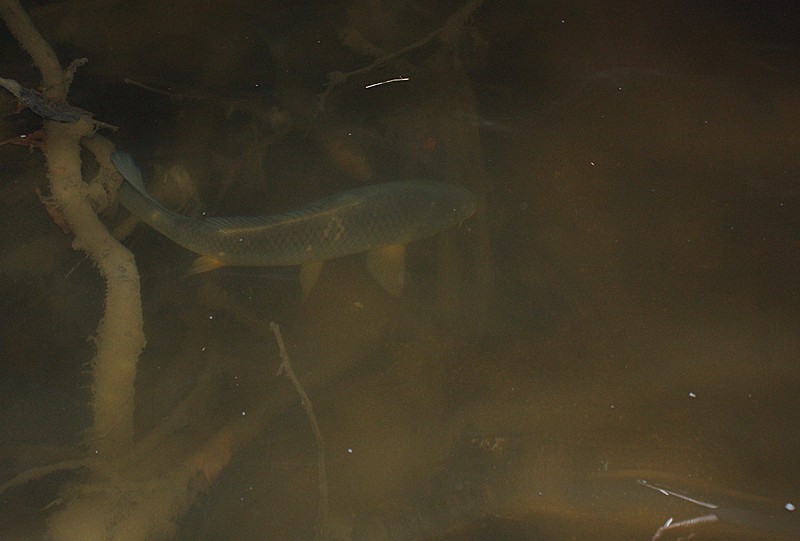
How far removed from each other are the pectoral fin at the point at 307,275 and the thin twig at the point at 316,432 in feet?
0.71

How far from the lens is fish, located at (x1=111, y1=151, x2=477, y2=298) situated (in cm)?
257

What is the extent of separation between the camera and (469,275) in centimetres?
276

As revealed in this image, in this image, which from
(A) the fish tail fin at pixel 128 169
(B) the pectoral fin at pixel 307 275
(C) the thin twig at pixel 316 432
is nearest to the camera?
(C) the thin twig at pixel 316 432

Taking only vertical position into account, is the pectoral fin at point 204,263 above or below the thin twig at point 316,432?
above

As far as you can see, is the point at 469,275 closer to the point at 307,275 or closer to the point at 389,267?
the point at 389,267

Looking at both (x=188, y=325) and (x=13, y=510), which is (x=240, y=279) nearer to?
(x=188, y=325)

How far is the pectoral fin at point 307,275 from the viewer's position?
2697 mm

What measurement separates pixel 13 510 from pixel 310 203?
1.81 m

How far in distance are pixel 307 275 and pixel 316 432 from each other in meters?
0.74

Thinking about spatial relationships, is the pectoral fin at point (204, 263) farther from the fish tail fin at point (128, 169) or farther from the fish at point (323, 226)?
the fish tail fin at point (128, 169)

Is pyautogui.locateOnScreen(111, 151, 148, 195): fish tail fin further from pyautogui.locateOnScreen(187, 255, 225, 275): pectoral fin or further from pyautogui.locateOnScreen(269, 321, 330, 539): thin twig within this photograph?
pyautogui.locateOnScreen(269, 321, 330, 539): thin twig

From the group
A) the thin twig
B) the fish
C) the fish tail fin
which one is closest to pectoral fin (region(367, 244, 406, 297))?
the fish

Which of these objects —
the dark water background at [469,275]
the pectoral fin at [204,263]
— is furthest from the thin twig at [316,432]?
the pectoral fin at [204,263]

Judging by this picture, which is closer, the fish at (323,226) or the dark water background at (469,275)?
the dark water background at (469,275)
